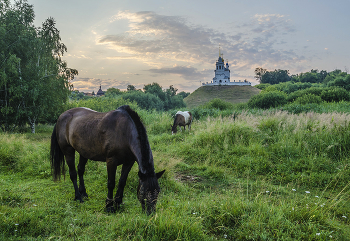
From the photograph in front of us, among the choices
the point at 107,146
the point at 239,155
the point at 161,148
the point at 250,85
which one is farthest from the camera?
the point at 250,85

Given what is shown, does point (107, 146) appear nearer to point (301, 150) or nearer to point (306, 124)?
point (301, 150)

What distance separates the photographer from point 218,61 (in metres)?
104

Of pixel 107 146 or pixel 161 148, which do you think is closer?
pixel 107 146

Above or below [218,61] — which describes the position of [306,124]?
below

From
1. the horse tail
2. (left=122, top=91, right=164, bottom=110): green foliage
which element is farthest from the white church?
the horse tail

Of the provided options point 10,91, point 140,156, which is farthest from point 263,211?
point 10,91

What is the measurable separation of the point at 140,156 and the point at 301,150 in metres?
5.64

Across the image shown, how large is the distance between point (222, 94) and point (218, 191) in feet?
237

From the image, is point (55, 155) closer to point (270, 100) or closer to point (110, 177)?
point (110, 177)

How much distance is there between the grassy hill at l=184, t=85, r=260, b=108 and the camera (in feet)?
227

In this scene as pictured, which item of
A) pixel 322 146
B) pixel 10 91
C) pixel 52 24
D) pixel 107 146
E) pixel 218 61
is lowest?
pixel 322 146

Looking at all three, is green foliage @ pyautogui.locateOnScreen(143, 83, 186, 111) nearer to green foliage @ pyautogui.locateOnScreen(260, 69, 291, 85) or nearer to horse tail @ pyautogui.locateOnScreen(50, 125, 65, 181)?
horse tail @ pyautogui.locateOnScreen(50, 125, 65, 181)

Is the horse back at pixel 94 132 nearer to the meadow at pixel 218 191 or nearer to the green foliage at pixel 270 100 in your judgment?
the meadow at pixel 218 191

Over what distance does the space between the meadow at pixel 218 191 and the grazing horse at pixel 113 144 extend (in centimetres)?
31
